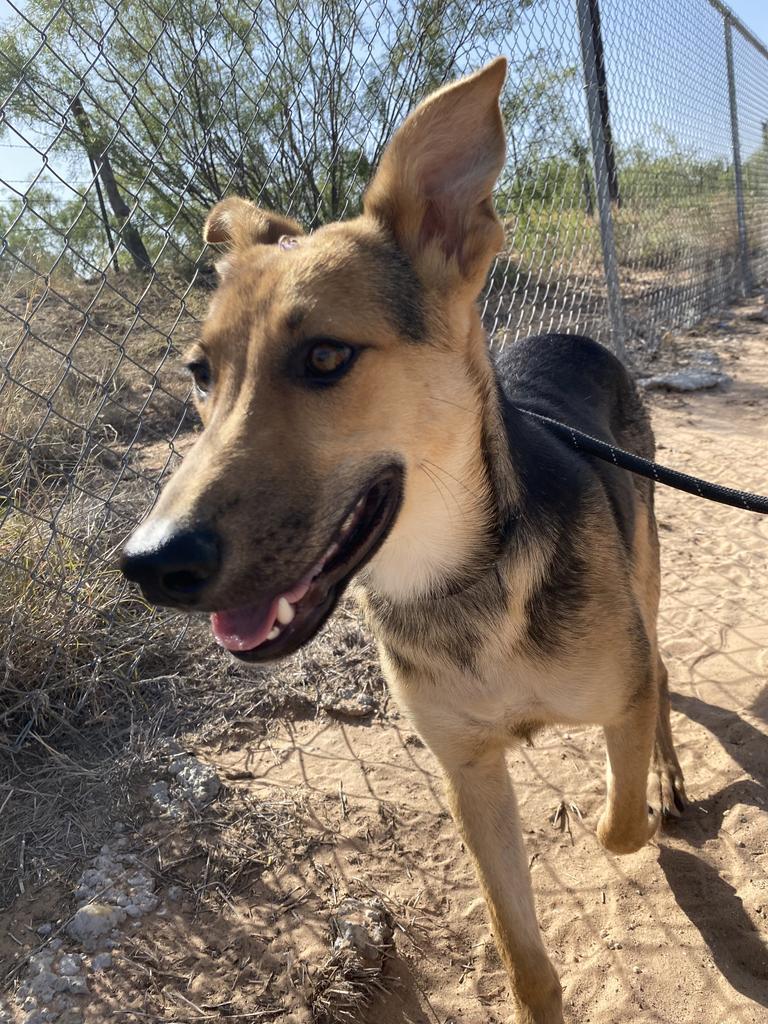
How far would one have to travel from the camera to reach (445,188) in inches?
79.7

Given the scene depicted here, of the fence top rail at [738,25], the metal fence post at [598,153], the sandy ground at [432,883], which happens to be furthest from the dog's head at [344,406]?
the fence top rail at [738,25]

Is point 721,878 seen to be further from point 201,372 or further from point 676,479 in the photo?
point 201,372

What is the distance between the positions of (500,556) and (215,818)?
1480 mm

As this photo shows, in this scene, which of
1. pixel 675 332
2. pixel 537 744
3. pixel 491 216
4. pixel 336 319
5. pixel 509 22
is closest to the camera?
pixel 336 319

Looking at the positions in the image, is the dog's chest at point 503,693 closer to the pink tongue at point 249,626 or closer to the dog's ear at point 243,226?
the pink tongue at point 249,626

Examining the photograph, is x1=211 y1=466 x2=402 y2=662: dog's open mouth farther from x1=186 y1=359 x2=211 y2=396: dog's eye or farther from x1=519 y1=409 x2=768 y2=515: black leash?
x1=519 y1=409 x2=768 y2=515: black leash

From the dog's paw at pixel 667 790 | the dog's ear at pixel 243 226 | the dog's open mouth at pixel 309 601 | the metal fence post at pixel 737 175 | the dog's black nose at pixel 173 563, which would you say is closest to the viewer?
the dog's black nose at pixel 173 563

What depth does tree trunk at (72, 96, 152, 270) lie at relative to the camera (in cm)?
542

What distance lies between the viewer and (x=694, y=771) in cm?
286

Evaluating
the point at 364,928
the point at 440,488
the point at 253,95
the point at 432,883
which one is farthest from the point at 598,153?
the point at 364,928

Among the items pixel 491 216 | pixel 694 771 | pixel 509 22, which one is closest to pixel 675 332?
pixel 509 22

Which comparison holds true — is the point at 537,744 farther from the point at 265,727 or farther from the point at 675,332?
the point at 675,332

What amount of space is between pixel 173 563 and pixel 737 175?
12152 millimetres

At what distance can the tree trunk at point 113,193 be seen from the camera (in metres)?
5.42
